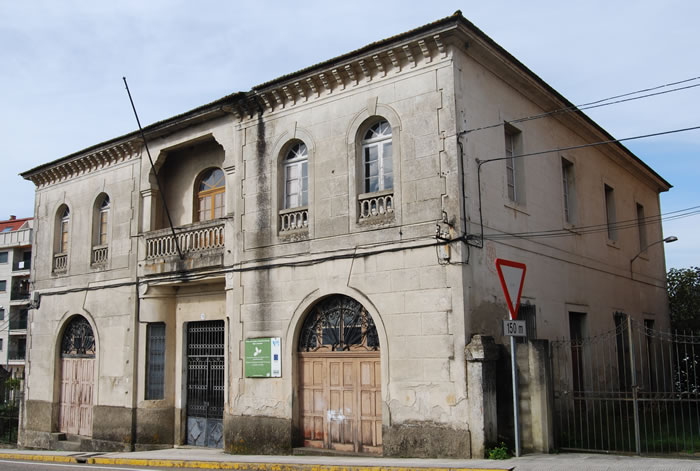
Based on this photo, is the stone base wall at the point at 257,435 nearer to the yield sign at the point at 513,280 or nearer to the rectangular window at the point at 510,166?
the yield sign at the point at 513,280

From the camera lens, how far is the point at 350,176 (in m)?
13.5

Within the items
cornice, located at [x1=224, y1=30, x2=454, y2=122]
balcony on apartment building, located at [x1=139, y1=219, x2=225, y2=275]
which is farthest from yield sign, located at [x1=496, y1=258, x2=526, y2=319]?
balcony on apartment building, located at [x1=139, y1=219, x2=225, y2=275]

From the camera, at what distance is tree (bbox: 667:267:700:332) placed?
24.0 metres

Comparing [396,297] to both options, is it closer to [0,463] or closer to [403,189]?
[403,189]

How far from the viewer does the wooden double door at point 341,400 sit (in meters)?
12.8

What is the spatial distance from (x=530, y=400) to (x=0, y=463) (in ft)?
36.4

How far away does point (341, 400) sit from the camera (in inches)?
524

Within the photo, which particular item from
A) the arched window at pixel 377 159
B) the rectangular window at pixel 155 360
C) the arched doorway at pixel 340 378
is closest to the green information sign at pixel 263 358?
the arched doorway at pixel 340 378

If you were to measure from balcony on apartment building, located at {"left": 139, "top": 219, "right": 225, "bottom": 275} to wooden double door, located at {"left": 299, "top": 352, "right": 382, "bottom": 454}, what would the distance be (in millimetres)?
3632

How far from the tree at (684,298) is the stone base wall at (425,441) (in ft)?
51.6

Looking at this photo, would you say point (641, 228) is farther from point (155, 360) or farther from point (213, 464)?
point (213, 464)

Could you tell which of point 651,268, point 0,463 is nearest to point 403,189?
point 0,463

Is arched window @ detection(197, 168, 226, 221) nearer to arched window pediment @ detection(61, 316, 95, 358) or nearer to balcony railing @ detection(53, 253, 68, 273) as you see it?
arched window pediment @ detection(61, 316, 95, 358)

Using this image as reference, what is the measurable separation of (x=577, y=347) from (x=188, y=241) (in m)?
9.65
